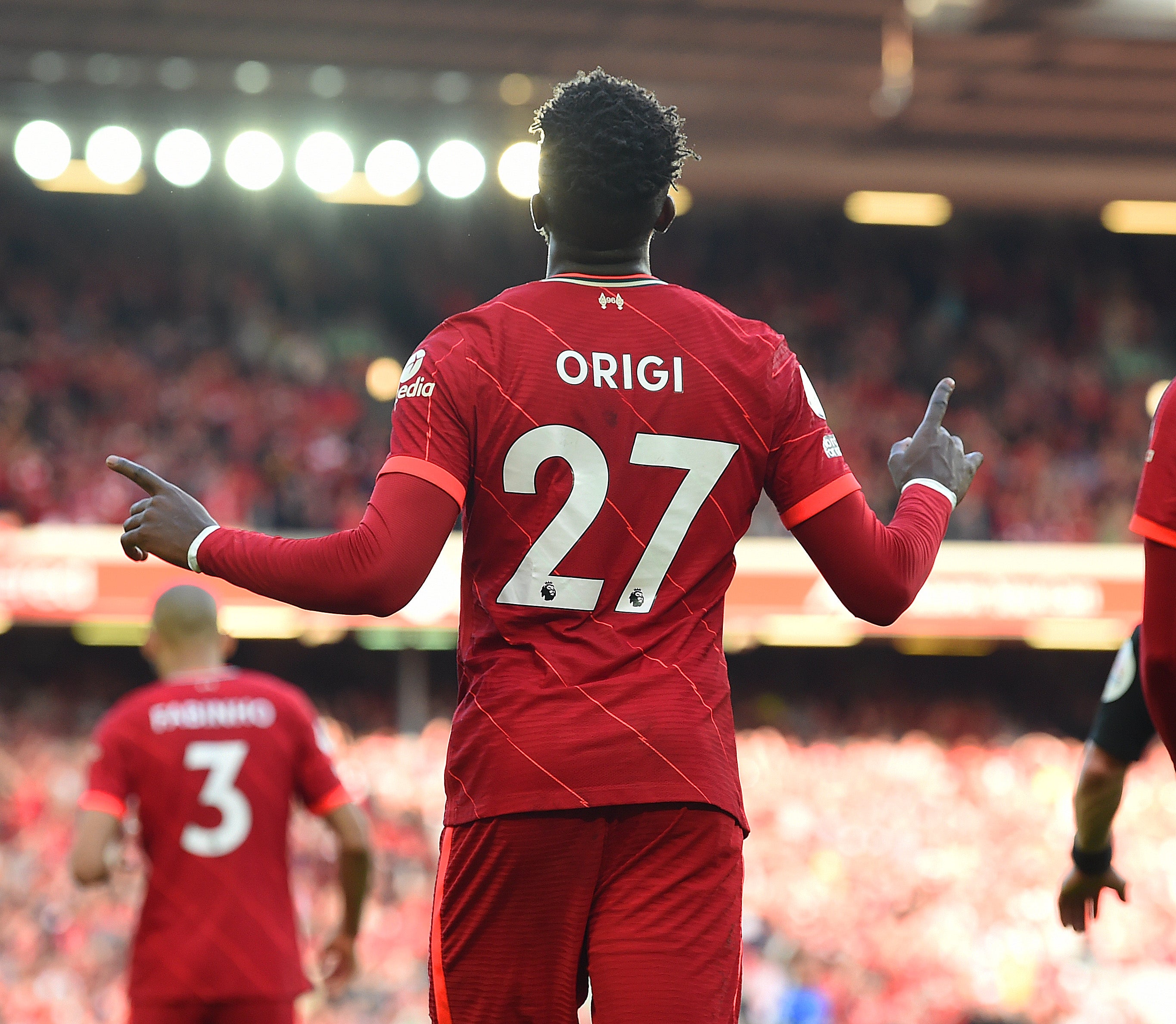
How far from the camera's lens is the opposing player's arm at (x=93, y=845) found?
13.0 ft

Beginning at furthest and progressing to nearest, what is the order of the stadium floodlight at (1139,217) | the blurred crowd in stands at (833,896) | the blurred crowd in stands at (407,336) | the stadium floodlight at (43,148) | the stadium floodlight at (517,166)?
the stadium floodlight at (1139,217), the blurred crowd in stands at (407,336), the stadium floodlight at (517,166), the stadium floodlight at (43,148), the blurred crowd in stands at (833,896)

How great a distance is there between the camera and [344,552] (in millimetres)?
2123

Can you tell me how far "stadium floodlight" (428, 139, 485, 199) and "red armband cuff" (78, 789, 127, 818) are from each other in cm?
1055

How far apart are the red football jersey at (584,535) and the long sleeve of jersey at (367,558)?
4 centimetres

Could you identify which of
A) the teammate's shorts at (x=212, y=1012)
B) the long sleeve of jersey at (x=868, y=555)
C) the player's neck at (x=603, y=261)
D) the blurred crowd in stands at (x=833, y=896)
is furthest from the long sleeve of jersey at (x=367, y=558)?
the blurred crowd in stands at (x=833, y=896)

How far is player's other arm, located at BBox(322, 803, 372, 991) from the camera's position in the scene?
4176mm

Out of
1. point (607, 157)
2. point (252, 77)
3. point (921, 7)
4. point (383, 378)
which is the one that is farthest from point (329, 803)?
point (383, 378)

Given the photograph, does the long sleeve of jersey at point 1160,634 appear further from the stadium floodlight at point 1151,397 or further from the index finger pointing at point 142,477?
the stadium floodlight at point 1151,397

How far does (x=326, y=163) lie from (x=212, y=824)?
34.7 feet

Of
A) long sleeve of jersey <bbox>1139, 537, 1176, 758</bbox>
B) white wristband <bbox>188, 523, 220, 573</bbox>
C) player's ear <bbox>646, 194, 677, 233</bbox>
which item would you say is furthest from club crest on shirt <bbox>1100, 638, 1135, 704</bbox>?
white wristband <bbox>188, 523, 220, 573</bbox>

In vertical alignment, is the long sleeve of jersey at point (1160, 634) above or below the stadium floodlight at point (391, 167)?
below

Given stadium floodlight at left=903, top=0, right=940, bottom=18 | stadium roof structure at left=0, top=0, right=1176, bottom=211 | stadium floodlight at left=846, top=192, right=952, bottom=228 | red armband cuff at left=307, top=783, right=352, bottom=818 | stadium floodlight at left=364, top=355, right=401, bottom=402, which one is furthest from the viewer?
stadium floodlight at left=846, top=192, right=952, bottom=228

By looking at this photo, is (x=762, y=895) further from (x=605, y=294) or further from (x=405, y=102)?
(x=605, y=294)

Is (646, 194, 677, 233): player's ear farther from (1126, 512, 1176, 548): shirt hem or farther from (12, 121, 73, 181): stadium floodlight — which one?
(12, 121, 73, 181): stadium floodlight
